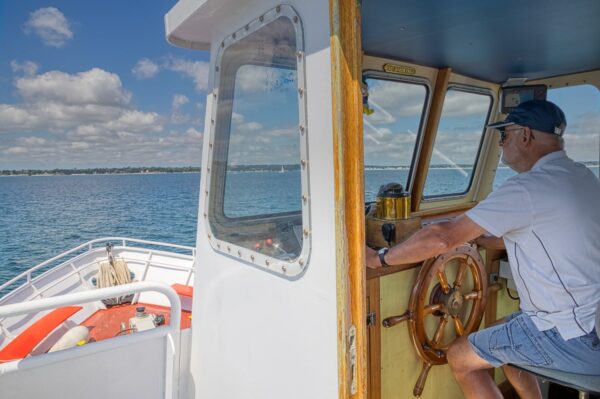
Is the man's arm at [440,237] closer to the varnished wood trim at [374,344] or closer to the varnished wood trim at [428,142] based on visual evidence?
the varnished wood trim at [374,344]

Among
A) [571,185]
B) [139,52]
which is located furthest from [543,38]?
[139,52]

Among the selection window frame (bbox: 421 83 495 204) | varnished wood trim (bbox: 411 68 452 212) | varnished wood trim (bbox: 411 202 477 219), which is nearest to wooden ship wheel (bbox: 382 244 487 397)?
varnished wood trim (bbox: 411 202 477 219)

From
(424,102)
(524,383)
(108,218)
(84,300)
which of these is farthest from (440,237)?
(108,218)

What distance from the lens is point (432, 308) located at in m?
1.82

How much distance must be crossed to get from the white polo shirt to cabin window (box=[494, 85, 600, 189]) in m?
1.79

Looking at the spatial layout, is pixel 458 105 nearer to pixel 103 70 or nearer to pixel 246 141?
pixel 246 141

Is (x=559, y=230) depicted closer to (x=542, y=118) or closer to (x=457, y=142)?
(x=542, y=118)

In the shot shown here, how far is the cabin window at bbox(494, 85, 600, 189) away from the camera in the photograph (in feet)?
9.55

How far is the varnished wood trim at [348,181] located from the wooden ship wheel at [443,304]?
0.78m

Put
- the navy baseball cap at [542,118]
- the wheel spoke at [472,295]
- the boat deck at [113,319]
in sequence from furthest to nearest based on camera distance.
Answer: the boat deck at [113,319], the wheel spoke at [472,295], the navy baseball cap at [542,118]

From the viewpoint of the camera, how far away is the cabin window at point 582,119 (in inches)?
115

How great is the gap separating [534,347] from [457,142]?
2118 millimetres

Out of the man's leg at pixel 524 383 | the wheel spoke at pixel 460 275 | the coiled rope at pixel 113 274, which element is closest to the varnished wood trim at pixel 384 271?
the wheel spoke at pixel 460 275

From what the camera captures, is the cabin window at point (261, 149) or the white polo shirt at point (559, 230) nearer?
the cabin window at point (261, 149)
